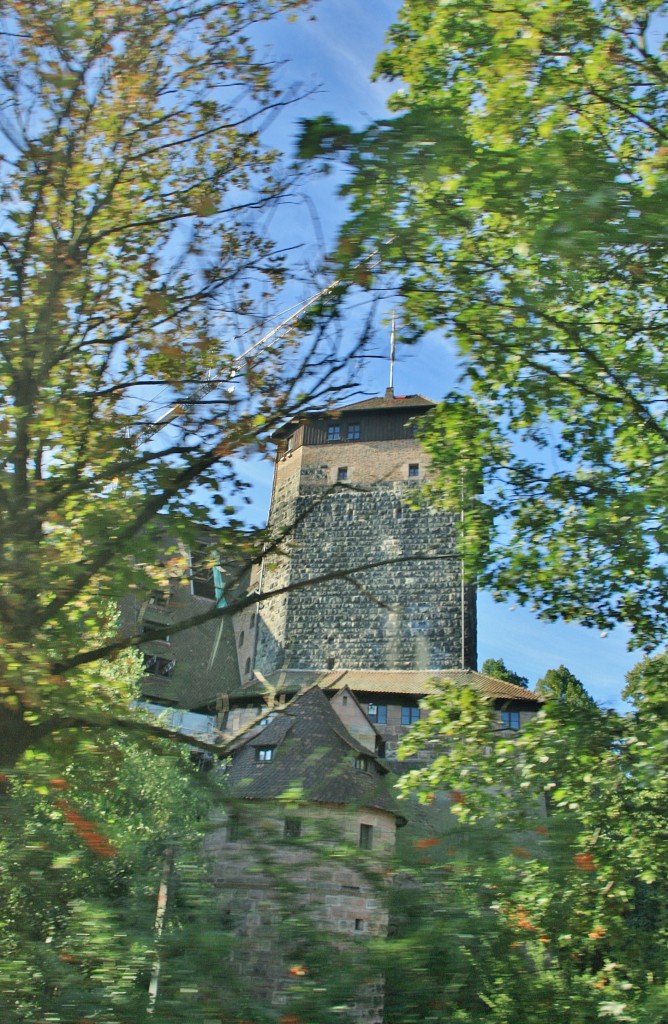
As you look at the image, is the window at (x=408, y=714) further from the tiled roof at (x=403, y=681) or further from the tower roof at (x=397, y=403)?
the tower roof at (x=397, y=403)

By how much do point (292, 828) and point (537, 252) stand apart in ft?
11.5

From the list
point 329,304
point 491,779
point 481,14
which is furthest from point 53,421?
point 481,14

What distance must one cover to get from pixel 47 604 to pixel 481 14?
18.0 ft

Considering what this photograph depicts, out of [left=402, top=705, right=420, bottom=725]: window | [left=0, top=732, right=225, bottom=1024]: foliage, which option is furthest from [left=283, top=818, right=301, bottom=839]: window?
[left=402, top=705, right=420, bottom=725]: window

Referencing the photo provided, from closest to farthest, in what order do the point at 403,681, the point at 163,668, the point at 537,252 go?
the point at 537,252 < the point at 163,668 < the point at 403,681

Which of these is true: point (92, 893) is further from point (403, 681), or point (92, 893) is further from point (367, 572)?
point (367, 572)

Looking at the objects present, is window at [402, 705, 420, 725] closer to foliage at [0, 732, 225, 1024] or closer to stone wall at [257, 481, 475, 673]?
stone wall at [257, 481, 475, 673]

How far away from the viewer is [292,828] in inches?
108

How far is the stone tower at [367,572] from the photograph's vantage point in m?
29.9

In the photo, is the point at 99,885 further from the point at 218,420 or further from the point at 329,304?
the point at 329,304

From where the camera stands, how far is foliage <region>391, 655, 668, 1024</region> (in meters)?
2.87

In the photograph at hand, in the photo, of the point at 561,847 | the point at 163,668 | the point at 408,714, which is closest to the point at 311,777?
the point at 561,847

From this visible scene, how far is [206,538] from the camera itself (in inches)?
161

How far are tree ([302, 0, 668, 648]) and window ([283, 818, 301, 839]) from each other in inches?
102
